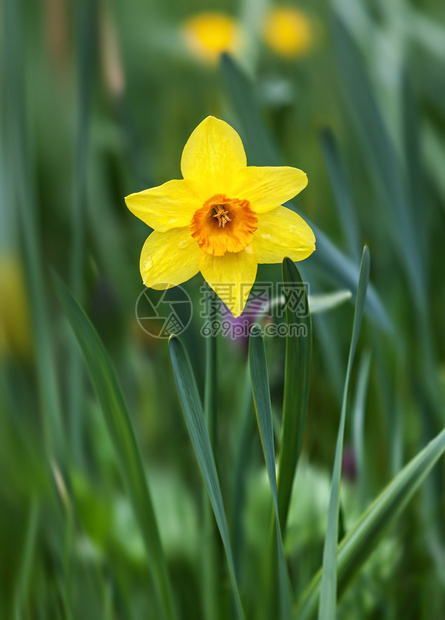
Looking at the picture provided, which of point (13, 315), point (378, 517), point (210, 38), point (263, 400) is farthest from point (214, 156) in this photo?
point (210, 38)

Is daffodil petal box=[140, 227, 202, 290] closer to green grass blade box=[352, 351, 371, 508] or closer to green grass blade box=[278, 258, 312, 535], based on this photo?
green grass blade box=[278, 258, 312, 535]

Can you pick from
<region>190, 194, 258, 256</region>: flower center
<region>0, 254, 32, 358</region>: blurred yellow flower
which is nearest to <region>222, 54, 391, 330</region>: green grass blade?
<region>190, 194, 258, 256</region>: flower center

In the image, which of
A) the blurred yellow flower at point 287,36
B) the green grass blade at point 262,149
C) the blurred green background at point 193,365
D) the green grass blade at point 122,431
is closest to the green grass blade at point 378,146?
the blurred green background at point 193,365

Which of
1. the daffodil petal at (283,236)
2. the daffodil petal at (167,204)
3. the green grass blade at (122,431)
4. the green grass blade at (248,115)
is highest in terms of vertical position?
the green grass blade at (248,115)

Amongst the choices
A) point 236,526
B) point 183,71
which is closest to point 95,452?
point 236,526

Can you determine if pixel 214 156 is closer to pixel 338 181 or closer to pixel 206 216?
pixel 206 216

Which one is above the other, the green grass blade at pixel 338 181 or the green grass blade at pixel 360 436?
the green grass blade at pixel 338 181

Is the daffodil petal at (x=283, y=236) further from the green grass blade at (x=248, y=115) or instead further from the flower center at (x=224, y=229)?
the green grass blade at (x=248, y=115)

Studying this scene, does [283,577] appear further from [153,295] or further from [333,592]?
[153,295]
